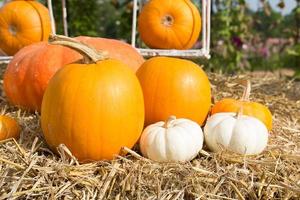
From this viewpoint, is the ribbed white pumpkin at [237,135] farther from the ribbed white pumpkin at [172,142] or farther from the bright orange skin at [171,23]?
the bright orange skin at [171,23]

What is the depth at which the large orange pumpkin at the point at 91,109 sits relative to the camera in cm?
165

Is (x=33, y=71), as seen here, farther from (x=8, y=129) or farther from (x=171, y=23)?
(x=171, y=23)

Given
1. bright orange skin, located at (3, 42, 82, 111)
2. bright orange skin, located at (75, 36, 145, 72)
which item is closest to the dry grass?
bright orange skin, located at (3, 42, 82, 111)

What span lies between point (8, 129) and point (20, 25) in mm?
1148

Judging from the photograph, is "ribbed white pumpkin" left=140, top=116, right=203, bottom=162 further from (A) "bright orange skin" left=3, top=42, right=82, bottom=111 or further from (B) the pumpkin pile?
(A) "bright orange skin" left=3, top=42, right=82, bottom=111

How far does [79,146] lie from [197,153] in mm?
407

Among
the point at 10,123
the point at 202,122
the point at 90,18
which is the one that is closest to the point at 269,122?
the point at 202,122

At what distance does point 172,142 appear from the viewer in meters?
1.66

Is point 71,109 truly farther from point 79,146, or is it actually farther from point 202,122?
point 202,122

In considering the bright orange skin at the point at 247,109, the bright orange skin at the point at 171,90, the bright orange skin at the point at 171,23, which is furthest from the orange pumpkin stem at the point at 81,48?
the bright orange skin at the point at 171,23

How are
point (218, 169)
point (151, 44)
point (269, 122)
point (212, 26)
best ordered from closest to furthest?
point (218, 169), point (269, 122), point (151, 44), point (212, 26)

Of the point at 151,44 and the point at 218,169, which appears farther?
the point at 151,44

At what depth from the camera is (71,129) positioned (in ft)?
5.41

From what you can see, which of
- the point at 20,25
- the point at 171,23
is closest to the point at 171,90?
the point at 171,23
